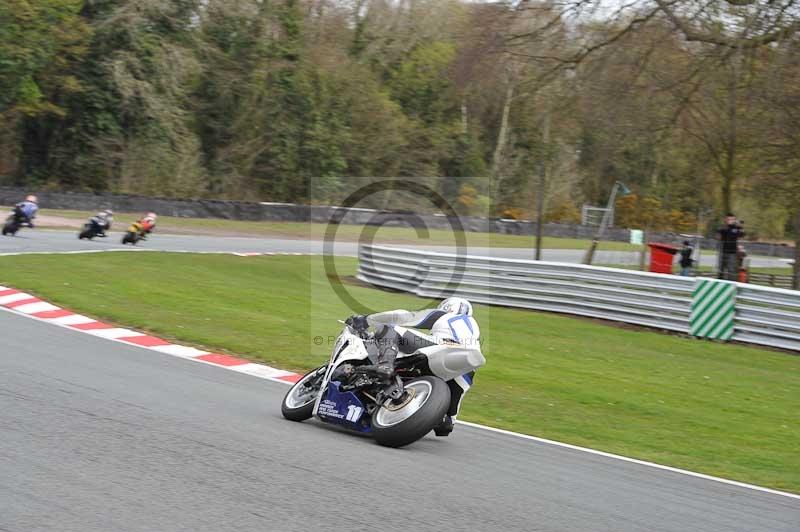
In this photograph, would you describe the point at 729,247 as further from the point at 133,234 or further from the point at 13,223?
the point at 13,223

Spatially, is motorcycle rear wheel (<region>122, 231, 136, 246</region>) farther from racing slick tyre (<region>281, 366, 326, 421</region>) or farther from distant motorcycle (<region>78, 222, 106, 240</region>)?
racing slick tyre (<region>281, 366, 326, 421</region>)

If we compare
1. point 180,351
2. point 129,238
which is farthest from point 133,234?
point 180,351

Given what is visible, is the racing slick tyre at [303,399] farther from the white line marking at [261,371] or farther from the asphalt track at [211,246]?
the asphalt track at [211,246]

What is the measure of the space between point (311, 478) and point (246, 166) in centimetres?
4303

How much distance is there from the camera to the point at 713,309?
17078 millimetres

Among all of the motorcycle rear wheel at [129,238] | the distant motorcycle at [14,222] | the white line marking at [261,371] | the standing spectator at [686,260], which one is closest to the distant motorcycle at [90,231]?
the motorcycle rear wheel at [129,238]

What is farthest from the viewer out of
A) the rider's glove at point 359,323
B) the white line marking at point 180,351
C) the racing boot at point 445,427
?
the white line marking at point 180,351

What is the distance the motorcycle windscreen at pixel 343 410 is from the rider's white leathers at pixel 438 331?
582 millimetres

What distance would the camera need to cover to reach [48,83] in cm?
4334

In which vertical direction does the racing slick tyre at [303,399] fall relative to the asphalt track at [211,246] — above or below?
below

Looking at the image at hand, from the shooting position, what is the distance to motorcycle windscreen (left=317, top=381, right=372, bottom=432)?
7.62 metres

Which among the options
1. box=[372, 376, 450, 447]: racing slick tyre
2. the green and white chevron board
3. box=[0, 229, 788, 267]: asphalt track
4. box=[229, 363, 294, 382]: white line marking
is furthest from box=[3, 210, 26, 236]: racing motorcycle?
box=[372, 376, 450, 447]: racing slick tyre

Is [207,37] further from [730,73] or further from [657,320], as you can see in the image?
[657,320]

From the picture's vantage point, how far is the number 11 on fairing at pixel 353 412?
7.61 meters
